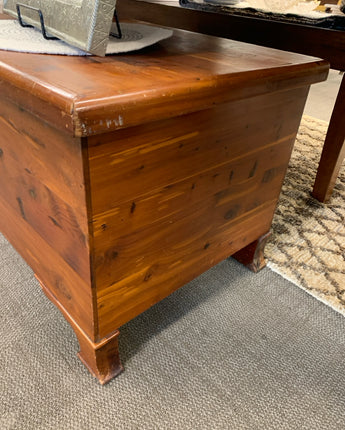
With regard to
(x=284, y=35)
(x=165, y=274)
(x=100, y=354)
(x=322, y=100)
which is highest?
(x=284, y=35)

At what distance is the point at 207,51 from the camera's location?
2.48ft

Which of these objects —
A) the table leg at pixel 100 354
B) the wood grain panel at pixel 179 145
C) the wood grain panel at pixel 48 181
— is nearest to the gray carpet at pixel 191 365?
the table leg at pixel 100 354

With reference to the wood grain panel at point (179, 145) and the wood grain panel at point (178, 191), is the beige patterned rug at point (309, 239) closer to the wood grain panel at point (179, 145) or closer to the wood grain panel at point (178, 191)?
the wood grain panel at point (178, 191)

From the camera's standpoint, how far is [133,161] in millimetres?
557

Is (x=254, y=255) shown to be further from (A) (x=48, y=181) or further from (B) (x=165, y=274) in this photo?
(A) (x=48, y=181)

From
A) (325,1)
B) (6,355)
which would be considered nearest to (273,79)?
(6,355)

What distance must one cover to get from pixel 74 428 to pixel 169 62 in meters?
0.71

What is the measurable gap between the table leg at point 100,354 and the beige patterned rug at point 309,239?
59 centimetres

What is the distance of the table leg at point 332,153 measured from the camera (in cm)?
126

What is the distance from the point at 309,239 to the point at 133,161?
35.8 inches

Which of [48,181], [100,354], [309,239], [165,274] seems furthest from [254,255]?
[48,181]

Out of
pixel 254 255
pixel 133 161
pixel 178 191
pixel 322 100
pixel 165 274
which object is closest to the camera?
pixel 133 161

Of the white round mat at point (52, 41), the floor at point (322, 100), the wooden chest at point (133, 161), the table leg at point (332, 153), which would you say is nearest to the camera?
the wooden chest at point (133, 161)

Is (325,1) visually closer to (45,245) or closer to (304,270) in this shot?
(304,270)
